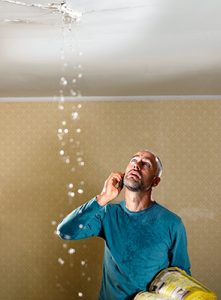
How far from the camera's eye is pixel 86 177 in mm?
5035

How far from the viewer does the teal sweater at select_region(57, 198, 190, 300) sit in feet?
9.33

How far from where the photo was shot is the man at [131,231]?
2.84 metres

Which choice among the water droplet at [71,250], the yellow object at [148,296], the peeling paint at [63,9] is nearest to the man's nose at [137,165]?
the yellow object at [148,296]

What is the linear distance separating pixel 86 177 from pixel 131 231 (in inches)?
85.6

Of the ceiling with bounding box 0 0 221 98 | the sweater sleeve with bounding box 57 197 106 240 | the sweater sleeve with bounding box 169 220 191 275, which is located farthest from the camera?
the sweater sleeve with bounding box 169 220 191 275

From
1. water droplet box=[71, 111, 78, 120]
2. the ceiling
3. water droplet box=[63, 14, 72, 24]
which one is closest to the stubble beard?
the ceiling

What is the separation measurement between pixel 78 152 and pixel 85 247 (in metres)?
0.90

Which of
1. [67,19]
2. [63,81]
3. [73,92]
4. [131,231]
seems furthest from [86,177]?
[67,19]

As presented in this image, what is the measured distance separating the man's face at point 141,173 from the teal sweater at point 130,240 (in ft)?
0.47

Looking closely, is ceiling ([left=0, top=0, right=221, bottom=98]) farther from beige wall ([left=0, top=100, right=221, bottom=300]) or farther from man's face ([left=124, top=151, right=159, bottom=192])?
man's face ([left=124, top=151, right=159, bottom=192])

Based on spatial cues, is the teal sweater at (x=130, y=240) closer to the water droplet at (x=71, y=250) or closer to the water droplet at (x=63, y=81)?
the water droplet at (x=63, y=81)

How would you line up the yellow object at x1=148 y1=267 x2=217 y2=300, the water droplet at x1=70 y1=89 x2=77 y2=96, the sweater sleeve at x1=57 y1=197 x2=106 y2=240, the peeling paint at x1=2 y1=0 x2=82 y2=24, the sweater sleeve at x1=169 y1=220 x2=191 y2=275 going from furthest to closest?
the water droplet at x1=70 y1=89 x2=77 y2=96 → the sweater sleeve at x1=169 y1=220 x2=191 y2=275 → the sweater sleeve at x1=57 y1=197 x2=106 y2=240 → the yellow object at x1=148 y1=267 x2=217 y2=300 → the peeling paint at x1=2 y1=0 x2=82 y2=24

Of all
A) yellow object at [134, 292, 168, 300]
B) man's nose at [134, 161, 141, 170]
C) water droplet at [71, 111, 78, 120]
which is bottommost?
yellow object at [134, 292, 168, 300]

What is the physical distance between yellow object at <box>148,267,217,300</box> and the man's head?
1.58 feet
